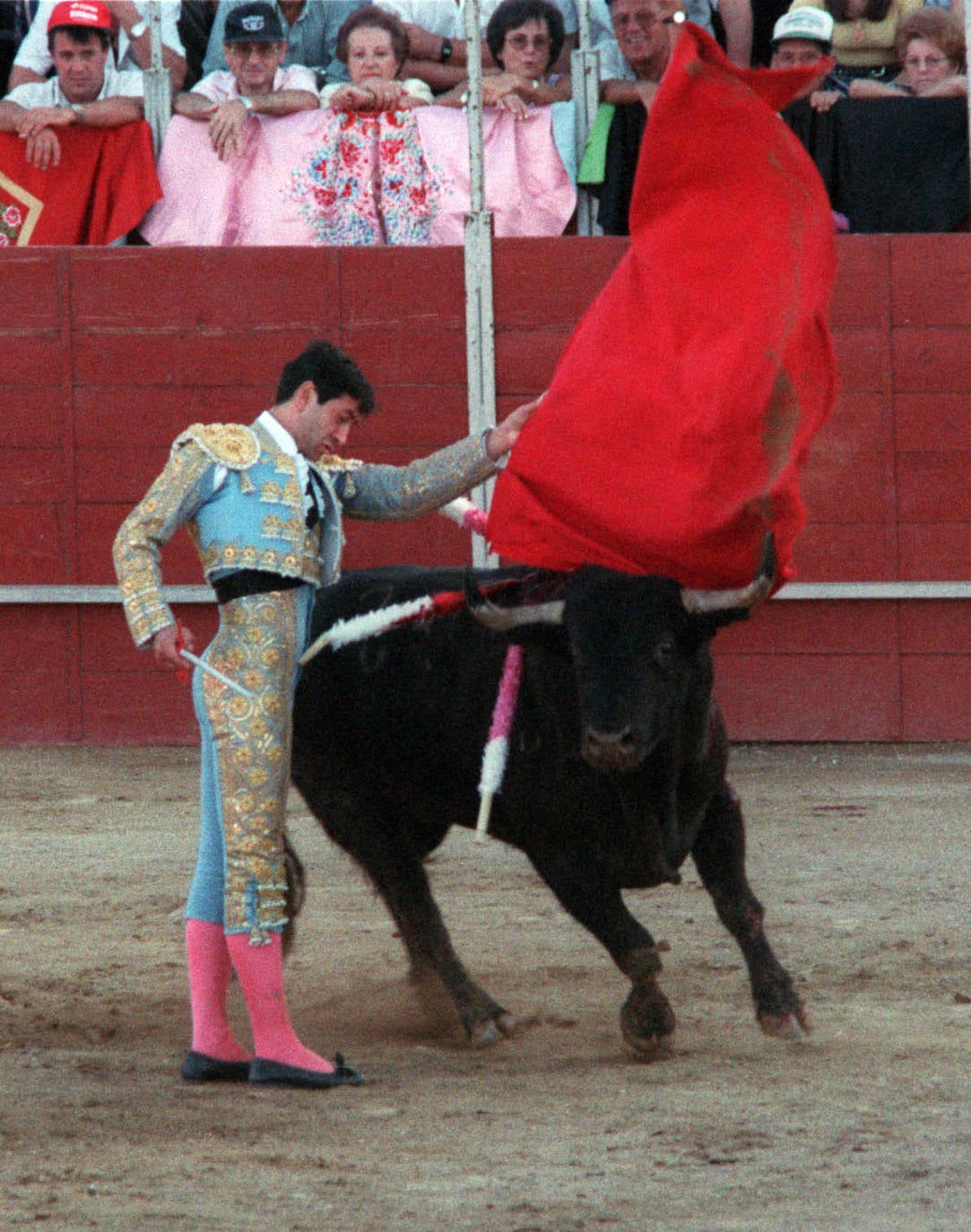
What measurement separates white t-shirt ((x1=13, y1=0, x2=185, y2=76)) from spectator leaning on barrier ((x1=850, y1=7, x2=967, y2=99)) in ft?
8.03

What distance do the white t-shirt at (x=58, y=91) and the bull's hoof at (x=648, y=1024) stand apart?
481 cm

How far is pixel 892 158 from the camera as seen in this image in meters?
7.04

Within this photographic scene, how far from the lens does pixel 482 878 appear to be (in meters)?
5.19

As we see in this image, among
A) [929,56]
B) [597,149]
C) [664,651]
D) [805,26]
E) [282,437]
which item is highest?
[805,26]

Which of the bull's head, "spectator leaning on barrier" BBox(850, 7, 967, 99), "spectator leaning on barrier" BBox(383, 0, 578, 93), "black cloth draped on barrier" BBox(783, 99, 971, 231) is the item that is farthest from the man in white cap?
the bull's head

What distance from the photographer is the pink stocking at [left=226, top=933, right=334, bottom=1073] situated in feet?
11.0

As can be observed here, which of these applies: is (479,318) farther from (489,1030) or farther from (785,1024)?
(785,1024)

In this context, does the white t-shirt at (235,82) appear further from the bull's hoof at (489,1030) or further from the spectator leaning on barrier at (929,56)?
the bull's hoof at (489,1030)

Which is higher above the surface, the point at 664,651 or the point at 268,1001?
the point at 664,651

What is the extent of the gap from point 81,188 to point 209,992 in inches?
178

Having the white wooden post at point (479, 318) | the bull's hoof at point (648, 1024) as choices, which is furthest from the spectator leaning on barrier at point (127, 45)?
the bull's hoof at point (648, 1024)

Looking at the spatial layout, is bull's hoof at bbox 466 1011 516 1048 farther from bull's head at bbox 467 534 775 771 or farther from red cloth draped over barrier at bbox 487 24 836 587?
red cloth draped over barrier at bbox 487 24 836 587

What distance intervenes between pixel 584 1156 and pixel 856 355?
4619 millimetres

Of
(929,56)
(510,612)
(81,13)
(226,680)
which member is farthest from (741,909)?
(81,13)
